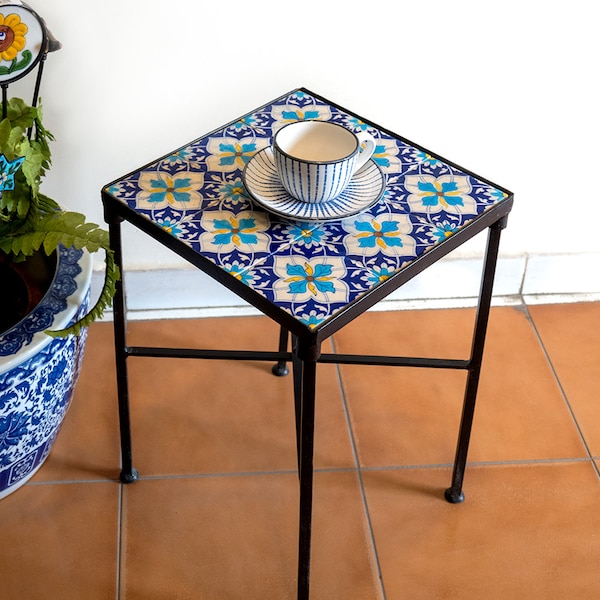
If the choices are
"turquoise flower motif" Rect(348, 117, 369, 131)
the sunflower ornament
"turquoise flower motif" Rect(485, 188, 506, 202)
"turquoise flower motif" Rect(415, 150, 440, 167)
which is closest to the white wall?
the sunflower ornament

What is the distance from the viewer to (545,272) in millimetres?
1942

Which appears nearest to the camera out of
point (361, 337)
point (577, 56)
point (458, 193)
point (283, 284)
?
point (283, 284)

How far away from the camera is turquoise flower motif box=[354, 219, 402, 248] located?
3.86ft

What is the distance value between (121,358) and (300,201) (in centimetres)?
40

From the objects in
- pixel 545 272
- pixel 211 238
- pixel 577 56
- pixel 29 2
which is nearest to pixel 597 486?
pixel 545 272

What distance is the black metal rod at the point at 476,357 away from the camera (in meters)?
1.28

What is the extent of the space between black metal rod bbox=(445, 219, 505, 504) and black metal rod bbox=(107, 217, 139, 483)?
1.69ft

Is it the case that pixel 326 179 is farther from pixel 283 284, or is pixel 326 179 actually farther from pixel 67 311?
pixel 67 311

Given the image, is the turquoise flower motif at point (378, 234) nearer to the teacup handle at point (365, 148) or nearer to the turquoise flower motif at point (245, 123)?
the teacup handle at point (365, 148)

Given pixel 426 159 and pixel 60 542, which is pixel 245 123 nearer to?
pixel 426 159

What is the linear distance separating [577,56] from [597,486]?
76cm

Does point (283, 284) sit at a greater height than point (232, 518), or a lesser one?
greater

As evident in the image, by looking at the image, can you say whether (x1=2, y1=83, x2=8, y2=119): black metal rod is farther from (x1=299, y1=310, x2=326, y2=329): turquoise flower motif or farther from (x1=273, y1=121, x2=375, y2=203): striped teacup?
(x1=299, y1=310, x2=326, y2=329): turquoise flower motif

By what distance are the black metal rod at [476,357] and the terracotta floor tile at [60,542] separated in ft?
1.88
